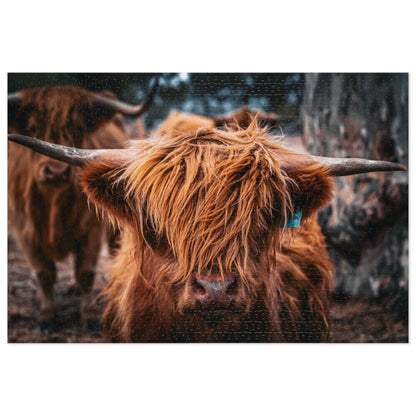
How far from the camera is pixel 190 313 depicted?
2182 millimetres

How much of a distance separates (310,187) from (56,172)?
1688 millimetres

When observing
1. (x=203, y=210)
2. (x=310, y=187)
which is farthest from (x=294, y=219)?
(x=203, y=210)

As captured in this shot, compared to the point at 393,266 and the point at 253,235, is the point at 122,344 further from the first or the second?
the point at 393,266

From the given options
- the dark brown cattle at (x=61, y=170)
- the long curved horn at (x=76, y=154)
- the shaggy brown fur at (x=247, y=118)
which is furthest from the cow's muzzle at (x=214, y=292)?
the shaggy brown fur at (x=247, y=118)

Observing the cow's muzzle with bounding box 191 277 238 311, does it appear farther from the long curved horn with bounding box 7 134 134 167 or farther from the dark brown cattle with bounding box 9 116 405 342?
the long curved horn with bounding box 7 134 134 167

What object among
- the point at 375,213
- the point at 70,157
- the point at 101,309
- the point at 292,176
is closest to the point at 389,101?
the point at 375,213

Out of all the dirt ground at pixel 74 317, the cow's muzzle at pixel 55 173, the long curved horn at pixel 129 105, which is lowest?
the dirt ground at pixel 74 317

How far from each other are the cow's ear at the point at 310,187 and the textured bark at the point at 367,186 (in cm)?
44

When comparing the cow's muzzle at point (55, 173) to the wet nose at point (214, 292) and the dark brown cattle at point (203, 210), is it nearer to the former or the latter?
the dark brown cattle at point (203, 210)

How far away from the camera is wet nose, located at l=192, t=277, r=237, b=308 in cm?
204

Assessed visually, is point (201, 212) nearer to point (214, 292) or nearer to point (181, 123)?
point (214, 292)

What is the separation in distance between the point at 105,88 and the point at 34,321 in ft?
5.18

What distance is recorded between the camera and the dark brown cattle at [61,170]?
8.71 ft

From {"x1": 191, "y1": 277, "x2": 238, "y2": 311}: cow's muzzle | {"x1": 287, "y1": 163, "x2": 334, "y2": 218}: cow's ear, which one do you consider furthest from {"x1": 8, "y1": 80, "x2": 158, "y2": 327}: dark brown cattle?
{"x1": 287, "y1": 163, "x2": 334, "y2": 218}: cow's ear
